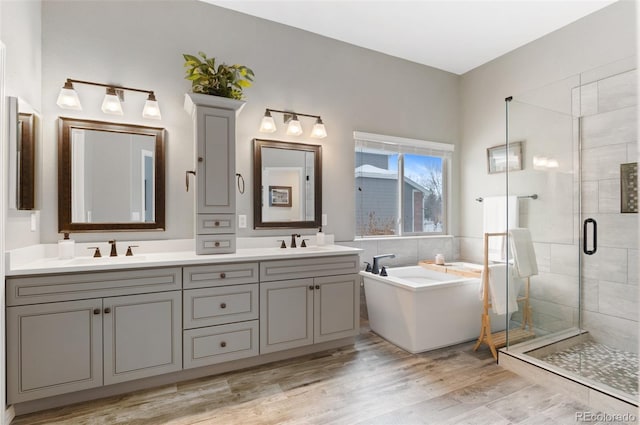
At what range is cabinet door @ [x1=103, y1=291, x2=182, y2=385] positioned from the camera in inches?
80.6

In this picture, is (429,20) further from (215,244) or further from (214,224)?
(215,244)

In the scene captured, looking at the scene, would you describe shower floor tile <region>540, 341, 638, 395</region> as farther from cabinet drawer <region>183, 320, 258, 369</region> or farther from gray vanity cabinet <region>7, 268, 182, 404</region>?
gray vanity cabinet <region>7, 268, 182, 404</region>

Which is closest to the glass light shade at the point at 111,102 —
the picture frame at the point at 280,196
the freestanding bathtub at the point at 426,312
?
the picture frame at the point at 280,196

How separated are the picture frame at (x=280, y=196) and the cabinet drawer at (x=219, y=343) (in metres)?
1.12

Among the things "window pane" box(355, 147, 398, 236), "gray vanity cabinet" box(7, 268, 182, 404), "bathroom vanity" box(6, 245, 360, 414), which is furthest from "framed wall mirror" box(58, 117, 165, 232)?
"window pane" box(355, 147, 398, 236)

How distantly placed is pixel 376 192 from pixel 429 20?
1773 mm

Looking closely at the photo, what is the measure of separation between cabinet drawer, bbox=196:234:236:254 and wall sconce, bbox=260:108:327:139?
1074 millimetres

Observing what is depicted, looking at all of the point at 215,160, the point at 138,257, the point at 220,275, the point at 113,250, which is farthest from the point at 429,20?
the point at 113,250

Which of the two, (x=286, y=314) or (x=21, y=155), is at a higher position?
(x=21, y=155)

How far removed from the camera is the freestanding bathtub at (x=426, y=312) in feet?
8.95

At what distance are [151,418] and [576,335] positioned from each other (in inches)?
123

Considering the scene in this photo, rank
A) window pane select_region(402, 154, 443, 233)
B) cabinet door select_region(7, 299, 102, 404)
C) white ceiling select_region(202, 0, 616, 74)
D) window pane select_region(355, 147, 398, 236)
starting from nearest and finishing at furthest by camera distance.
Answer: cabinet door select_region(7, 299, 102, 404), white ceiling select_region(202, 0, 616, 74), window pane select_region(355, 147, 398, 236), window pane select_region(402, 154, 443, 233)

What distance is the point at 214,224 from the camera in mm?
2562

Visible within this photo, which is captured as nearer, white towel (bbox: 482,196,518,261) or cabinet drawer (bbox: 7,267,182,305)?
cabinet drawer (bbox: 7,267,182,305)
